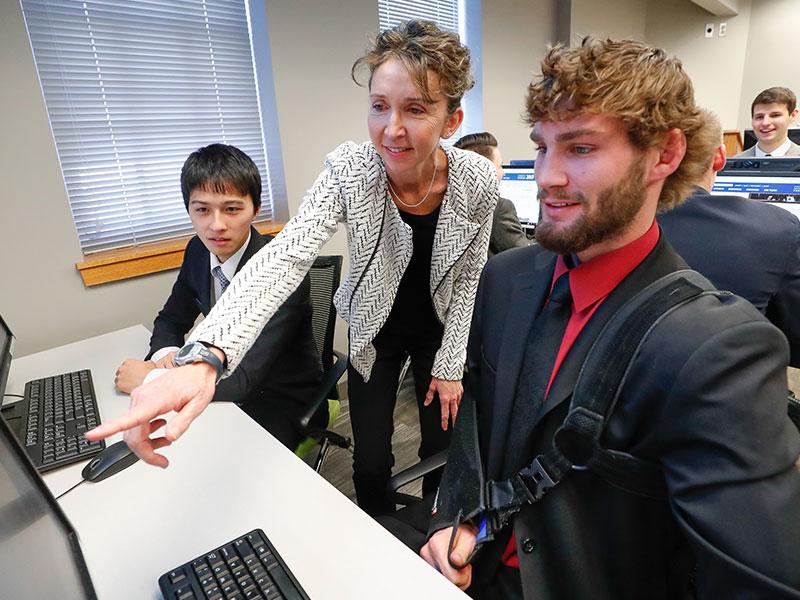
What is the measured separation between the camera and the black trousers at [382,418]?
59.0 inches

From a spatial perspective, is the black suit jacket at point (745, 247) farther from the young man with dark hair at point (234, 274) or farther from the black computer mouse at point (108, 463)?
the black computer mouse at point (108, 463)

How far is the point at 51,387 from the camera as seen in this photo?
133cm

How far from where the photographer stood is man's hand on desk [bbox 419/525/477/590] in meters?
0.88

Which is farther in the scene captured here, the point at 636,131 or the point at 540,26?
the point at 540,26

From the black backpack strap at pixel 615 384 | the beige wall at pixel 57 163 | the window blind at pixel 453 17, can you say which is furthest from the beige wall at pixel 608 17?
the black backpack strap at pixel 615 384

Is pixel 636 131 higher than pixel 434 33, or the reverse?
pixel 434 33

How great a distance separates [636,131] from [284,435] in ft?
3.97

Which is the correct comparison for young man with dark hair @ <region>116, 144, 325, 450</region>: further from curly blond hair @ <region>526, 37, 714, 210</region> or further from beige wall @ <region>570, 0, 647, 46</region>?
beige wall @ <region>570, 0, 647, 46</region>

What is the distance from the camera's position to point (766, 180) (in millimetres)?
1869

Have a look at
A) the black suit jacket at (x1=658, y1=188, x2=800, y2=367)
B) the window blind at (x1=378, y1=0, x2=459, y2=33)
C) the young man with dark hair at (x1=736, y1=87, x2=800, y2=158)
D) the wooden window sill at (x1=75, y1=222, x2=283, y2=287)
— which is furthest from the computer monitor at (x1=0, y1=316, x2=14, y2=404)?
the young man with dark hair at (x1=736, y1=87, x2=800, y2=158)

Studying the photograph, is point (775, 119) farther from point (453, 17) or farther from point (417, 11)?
point (417, 11)

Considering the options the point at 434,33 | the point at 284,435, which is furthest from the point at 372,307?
the point at 434,33

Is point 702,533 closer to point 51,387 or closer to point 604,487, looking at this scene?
point 604,487

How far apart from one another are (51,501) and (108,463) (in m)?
0.43
